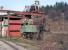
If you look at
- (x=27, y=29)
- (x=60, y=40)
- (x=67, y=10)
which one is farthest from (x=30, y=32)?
(x=60, y=40)

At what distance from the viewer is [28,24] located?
1029 inches

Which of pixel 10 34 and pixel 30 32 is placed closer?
pixel 30 32

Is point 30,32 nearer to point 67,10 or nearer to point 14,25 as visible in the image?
point 14,25

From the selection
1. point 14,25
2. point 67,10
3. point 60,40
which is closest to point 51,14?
point 67,10

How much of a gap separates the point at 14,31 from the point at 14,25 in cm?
83

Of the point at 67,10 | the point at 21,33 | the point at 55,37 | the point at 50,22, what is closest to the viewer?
the point at 55,37

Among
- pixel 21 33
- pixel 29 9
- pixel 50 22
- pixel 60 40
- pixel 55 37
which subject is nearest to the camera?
pixel 60 40

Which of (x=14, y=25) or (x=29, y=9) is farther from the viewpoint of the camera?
(x=29, y=9)

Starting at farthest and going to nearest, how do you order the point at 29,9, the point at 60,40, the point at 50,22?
the point at 29,9, the point at 50,22, the point at 60,40

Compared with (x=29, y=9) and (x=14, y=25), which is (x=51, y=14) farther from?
(x=29, y=9)

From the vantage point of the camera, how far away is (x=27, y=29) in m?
25.2

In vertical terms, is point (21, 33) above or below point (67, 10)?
below

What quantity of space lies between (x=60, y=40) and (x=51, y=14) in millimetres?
11562

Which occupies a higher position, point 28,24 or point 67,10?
point 67,10
